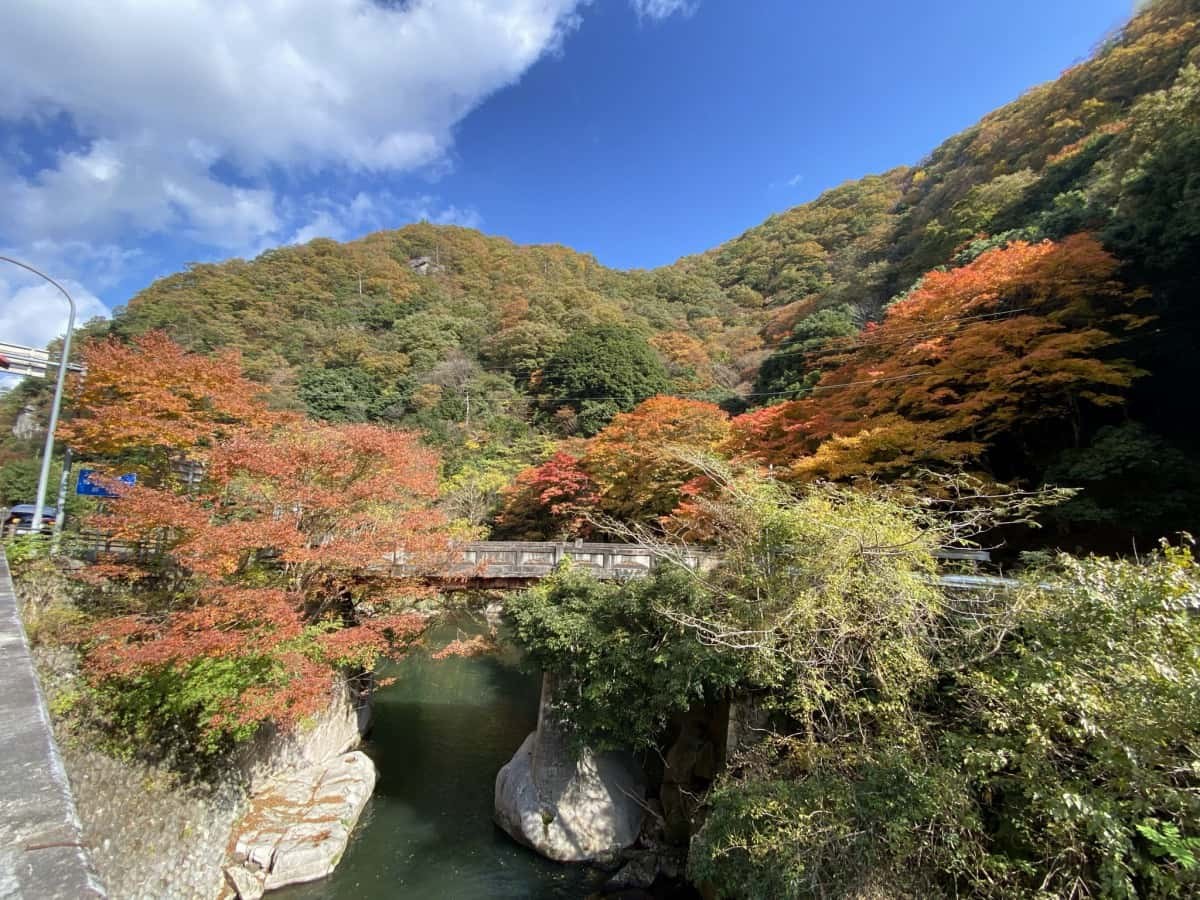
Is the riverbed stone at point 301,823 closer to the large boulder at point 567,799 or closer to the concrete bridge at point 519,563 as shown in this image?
the large boulder at point 567,799

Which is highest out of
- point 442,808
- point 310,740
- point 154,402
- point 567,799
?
point 154,402

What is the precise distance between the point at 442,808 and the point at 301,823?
2.40m

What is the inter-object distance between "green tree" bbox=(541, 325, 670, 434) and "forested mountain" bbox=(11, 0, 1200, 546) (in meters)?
0.17

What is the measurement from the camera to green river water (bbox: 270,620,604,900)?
760 centimetres

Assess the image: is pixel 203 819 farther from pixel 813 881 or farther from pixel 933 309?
pixel 933 309

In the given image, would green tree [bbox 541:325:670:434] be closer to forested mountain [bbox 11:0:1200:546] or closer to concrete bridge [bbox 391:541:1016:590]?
forested mountain [bbox 11:0:1200:546]

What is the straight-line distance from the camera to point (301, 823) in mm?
8031

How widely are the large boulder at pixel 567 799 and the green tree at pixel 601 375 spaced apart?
2399cm

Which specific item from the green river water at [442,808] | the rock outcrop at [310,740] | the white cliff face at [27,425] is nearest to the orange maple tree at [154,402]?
the rock outcrop at [310,740]

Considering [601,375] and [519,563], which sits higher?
[601,375]

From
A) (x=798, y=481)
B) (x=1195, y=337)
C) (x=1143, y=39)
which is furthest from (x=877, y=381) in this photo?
(x=1143, y=39)

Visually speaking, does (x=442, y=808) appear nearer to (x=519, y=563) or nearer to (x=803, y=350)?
(x=519, y=563)

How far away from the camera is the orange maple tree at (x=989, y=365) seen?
1077 cm

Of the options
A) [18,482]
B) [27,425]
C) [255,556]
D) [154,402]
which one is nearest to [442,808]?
[255,556]
